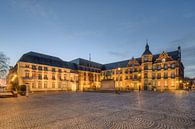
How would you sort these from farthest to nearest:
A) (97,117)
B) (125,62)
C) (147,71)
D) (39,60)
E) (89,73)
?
(125,62) < (89,73) < (147,71) < (39,60) < (97,117)

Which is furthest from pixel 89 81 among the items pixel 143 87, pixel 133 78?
pixel 143 87

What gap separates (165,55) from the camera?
5566 centimetres

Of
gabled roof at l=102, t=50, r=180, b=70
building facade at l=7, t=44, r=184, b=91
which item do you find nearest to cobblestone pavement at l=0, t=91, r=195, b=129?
building facade at l=7, t=44, r=184, b=91

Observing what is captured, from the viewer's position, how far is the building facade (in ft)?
154

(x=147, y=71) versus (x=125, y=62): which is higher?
(x=125, y=62)

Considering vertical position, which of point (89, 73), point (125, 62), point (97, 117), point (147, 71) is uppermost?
point (125, 62)

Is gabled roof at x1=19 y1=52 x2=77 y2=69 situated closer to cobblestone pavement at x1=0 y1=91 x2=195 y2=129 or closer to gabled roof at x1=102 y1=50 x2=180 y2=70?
gabled roof at x1=102 y1=50 x2=180 y2=70

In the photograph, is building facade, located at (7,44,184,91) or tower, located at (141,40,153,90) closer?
building facade, located at (7,44,184,91)

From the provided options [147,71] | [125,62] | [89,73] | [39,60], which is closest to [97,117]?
[39,60]

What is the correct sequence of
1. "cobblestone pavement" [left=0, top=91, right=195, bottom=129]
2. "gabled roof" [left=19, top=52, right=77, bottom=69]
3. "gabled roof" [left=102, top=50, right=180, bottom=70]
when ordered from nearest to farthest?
"cobblestone pavement" [left=0, top=91, right=195, bottom=129] < "gabled roof" [left=19, top=52, right=77, bottom=69] < "gabled roof" [left=102, top=50, right=180, bottom=70]

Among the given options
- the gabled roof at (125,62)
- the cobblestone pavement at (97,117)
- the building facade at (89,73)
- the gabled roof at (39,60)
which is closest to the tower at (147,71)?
the building facade at (89,73)

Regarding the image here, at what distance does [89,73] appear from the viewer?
69375 mm

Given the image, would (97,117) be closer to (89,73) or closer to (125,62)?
(89,73)

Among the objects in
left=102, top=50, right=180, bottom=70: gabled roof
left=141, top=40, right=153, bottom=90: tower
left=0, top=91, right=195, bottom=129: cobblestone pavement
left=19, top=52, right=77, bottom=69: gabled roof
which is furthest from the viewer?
left=141, top=40, right=153, bottom=90: tower
